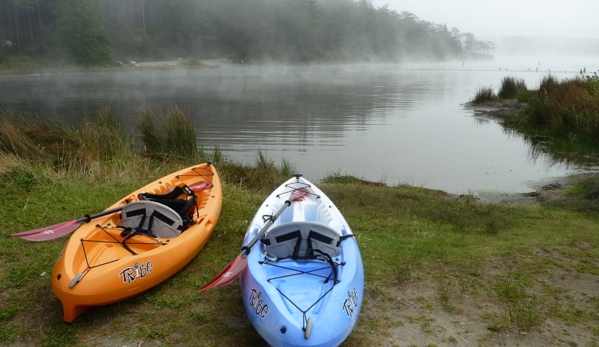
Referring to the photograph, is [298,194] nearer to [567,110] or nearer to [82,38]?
[567,110]

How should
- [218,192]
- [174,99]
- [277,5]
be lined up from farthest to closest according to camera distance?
[277,5]
[174,99]
[218,192]

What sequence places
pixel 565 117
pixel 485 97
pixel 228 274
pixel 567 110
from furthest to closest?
pixel 485 97, pixel 565 117, pixel 567 110, pixel 228 274

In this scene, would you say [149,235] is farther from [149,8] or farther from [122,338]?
[149,8]

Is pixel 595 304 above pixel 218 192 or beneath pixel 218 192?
beneath

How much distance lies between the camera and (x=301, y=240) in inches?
162

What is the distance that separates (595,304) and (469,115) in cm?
1782

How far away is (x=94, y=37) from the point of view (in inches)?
1944

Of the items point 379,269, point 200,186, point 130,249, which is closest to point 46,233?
point 130,249

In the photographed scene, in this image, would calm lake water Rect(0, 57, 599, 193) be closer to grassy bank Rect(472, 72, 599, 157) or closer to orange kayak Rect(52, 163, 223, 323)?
Answer: grassy bank Rect(472, 72, 599, 157)

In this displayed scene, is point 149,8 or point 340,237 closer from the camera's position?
point 340,237

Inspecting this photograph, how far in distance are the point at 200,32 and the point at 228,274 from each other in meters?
82.3

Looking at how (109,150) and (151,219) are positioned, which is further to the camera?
(109,150)

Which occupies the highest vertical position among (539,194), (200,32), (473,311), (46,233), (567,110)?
(200,32)

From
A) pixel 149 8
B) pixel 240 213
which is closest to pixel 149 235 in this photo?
pixel 240 213
